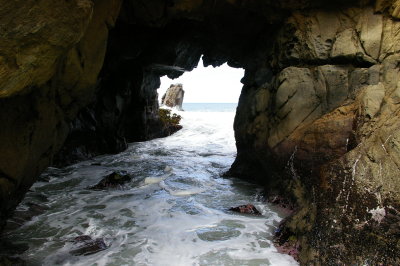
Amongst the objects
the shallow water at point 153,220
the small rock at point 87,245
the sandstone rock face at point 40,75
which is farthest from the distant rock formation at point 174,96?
the small rock at point 87,245

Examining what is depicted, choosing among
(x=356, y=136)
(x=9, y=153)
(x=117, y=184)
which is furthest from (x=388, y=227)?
(x=117, y=184)

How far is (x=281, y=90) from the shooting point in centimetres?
682

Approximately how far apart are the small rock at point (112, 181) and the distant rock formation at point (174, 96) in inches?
715

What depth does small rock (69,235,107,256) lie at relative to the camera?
14.8ft

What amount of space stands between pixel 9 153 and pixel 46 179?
477cm

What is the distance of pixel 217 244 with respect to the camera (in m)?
4.73

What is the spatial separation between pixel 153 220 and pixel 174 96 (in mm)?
21220

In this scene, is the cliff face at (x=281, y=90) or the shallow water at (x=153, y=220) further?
the shallow water at (x=153, y=220)

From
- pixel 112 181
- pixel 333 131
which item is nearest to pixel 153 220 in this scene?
pixel 112 181

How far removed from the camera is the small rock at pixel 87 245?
4.52 meters

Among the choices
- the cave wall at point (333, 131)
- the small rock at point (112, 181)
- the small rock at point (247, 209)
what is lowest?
the small rock at point (112, 181)

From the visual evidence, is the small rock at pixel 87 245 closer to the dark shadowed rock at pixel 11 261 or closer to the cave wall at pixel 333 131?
the dark shadowed rock at pixel 11 261

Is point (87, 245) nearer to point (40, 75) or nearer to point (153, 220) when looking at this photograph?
point (153, 220)

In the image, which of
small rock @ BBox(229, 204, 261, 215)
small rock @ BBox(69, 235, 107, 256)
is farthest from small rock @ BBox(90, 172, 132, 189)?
small rock @ BBox(229, 204, 261, 215)
